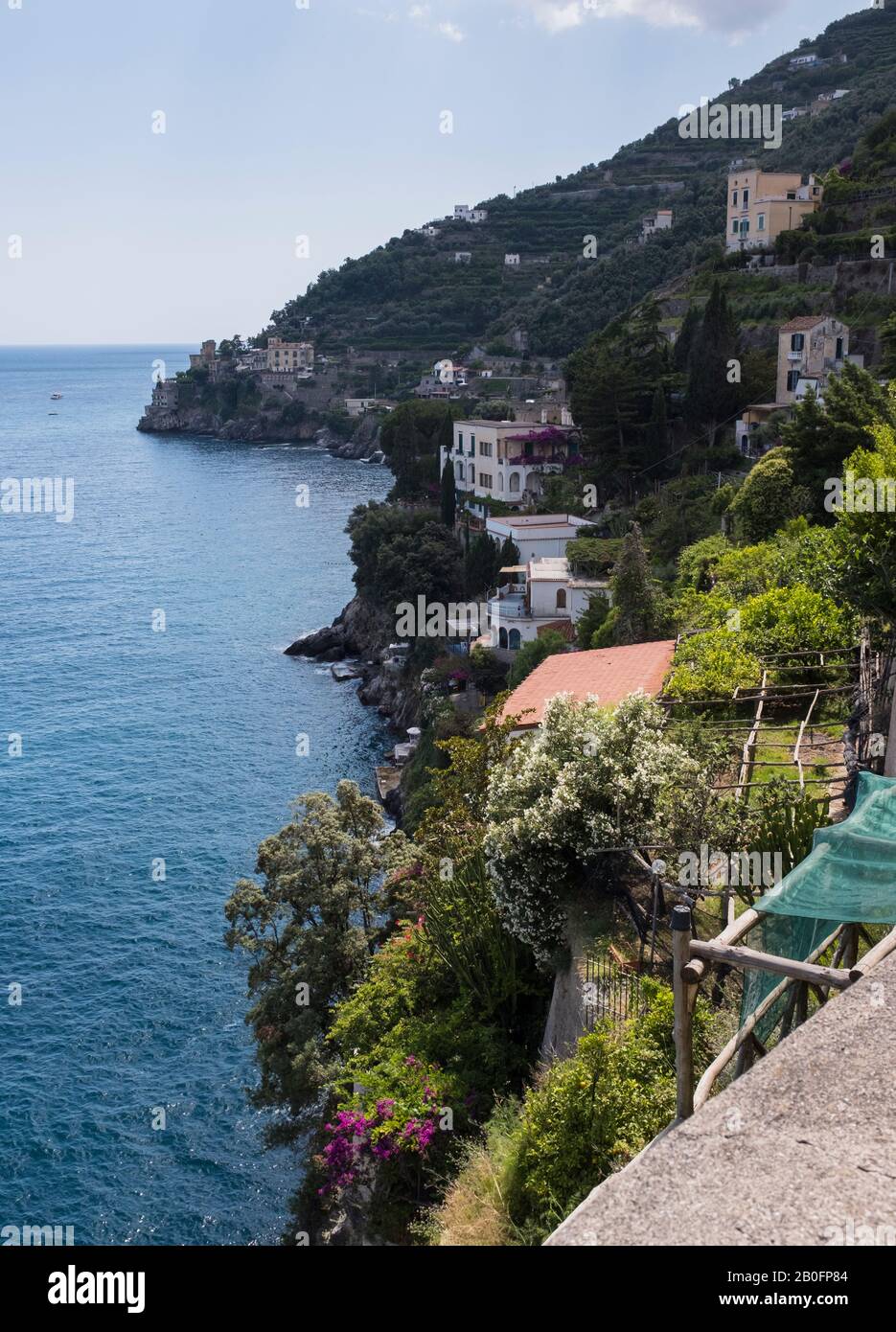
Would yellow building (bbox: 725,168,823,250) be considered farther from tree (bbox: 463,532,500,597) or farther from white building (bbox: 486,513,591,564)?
tree (bbox: 463,532,500,597)

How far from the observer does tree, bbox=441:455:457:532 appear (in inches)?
2248

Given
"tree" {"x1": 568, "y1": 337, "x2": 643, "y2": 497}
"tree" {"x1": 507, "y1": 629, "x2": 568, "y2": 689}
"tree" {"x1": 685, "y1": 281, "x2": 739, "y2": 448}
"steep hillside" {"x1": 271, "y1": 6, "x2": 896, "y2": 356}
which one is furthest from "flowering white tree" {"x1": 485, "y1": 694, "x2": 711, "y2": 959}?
"steep hillside" {"x1": 271, "y1": 6, "x2": 896, "y2": 356}

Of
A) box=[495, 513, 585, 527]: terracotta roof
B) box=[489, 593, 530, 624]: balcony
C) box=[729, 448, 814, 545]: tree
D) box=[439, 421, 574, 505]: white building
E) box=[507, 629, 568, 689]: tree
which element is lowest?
box=[507, 629, 568, 689]: tree

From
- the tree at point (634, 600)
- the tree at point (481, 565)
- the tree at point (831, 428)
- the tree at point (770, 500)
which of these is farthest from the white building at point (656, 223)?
the tree at point (634, 600)

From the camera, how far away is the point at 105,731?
43.5 m

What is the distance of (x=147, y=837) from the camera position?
34.7 meters

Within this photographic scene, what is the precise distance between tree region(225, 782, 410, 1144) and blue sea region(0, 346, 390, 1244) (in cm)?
392

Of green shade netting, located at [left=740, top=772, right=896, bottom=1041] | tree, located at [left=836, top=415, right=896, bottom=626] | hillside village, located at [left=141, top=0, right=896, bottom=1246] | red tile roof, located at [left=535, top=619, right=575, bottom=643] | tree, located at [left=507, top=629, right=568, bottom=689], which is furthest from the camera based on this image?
red tile roof, located at [left=535, top=619, right=575, bottom=643]

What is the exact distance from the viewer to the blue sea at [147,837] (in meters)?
21.8

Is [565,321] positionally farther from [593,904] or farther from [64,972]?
[593,904]

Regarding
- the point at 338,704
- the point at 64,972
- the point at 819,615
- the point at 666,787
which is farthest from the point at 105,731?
the point at 666,787

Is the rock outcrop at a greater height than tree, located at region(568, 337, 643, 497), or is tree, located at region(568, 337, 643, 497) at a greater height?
tree, located at region(568, 337, 643, 497)

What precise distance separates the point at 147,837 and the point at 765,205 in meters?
47.3

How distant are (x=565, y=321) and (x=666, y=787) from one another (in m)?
102
